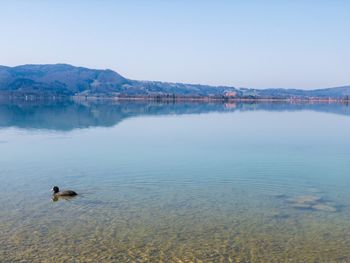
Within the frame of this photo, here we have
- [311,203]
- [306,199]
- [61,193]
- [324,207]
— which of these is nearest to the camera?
[324,207]

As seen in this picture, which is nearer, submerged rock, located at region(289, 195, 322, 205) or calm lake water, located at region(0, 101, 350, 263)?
calm lake water, located at region(0, 101, 350, 263)

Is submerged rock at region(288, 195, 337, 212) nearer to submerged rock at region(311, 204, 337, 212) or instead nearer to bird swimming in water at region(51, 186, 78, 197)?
submerged rock at region(311, 204, 337, 212)

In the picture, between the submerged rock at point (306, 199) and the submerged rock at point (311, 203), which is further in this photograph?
the submerged rock at point (306, 199)

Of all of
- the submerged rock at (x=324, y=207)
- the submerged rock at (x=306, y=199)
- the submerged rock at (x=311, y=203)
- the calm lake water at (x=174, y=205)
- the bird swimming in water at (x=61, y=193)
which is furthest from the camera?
the submerged rock at (x=306, y=199)

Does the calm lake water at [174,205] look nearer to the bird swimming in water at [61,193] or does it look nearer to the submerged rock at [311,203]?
the submerged rock at [311,203]

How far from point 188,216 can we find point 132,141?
100 feet

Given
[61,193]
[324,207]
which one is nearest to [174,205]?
[61,193]

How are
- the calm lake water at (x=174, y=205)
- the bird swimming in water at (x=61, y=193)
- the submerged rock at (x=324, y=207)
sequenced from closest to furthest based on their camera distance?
the calm lake water at (x=174, y=205), the submerged rock at (x=324, y=207), the bird swimming in water at (x=61, y=193)

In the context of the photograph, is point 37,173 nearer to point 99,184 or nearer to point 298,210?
point 99,184

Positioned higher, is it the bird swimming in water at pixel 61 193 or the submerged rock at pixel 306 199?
the bird swimming in water at pixel 61 193

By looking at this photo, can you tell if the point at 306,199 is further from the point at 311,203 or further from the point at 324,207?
the point at 324,207

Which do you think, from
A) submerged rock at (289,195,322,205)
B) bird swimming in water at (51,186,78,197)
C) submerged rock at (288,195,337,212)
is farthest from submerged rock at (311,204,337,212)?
bird swimming in water at (51,186,78,197)

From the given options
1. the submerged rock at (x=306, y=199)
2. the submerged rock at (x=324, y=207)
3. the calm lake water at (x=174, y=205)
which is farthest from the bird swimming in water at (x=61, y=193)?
the submerged rock at (x=324, y=207)

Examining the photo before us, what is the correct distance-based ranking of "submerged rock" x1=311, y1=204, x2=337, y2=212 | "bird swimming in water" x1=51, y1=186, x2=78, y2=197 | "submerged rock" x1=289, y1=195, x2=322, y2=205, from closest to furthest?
1. "submerged rock" x1=311, y1=204, x2=337, y2=212
2. "bird swimming in water" x1=51, y1=186, x2=78, y2=197
3. "submerged rock" x1=289, y1=195, x2=322, y2=205
